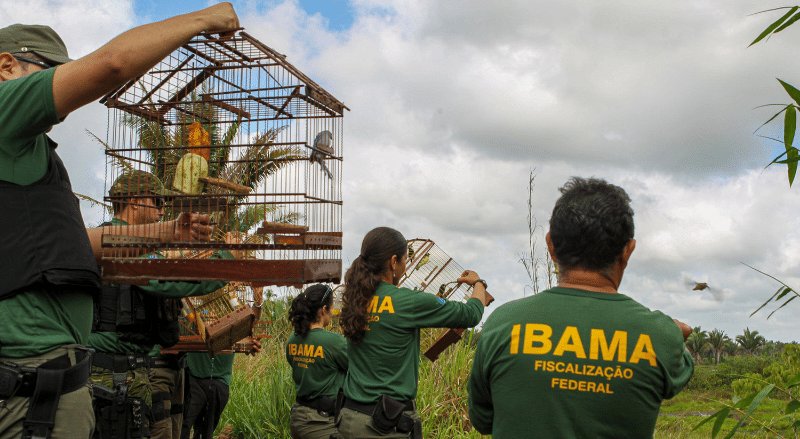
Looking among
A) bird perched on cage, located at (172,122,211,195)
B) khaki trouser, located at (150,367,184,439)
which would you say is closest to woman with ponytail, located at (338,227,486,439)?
bird perched on cage, located at (172,122,211,195)

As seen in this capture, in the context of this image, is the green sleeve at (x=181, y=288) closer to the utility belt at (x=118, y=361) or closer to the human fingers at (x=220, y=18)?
the utility belt at (x=118, y=361)

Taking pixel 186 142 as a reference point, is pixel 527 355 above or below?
below

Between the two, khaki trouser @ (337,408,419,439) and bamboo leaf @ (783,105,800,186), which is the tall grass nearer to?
khaki trouser @ (337,408,419,439)

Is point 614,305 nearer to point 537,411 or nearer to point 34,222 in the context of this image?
point 537,411

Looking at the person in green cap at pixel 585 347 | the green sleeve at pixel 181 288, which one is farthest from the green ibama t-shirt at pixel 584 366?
the green sleeve at pixel 181 288

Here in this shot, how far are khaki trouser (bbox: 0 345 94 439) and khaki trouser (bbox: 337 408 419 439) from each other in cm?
207

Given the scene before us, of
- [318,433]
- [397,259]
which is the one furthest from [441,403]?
[397,259]

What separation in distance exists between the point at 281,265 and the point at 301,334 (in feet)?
7.35

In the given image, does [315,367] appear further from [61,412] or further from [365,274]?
[61,412]

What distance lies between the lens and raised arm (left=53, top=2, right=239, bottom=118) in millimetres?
2539

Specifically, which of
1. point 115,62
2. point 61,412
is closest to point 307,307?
point 61,412

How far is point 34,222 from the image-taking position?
2809 millimetres

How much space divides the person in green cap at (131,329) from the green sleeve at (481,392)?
2765 mm

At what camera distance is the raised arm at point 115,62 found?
254 centimetres
